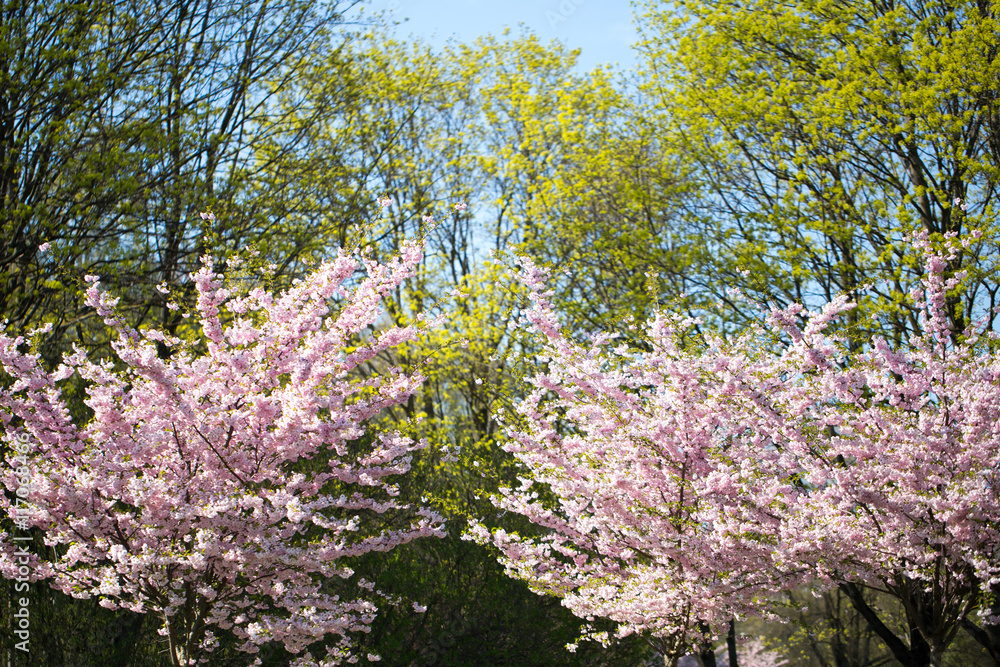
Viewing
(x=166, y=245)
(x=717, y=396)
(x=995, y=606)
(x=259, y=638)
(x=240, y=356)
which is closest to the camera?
(x=240, y=356)

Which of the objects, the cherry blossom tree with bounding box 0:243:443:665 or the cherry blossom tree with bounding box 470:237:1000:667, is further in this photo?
the cherry blossom tree with bounding box 470:237:1000:667

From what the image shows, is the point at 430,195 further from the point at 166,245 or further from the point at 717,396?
the point at 717,396

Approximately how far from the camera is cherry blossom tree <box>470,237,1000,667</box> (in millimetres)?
6758

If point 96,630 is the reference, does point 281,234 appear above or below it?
above

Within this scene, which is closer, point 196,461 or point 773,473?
point 196,461

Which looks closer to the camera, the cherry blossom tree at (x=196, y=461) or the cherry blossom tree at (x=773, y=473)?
the cherry blossom tree at (x=196, y=461)

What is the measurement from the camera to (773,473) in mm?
7723

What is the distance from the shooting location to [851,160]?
12.4 m

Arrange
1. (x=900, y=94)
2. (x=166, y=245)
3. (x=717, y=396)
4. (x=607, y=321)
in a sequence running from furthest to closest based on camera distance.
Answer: (x=607, y=321) → (x=166, y=245) → (x=900, y=94) → (x=717, y=396)

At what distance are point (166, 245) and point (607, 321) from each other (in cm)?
739

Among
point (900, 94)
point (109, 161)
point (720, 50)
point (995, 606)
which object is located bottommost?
point (995, 606)

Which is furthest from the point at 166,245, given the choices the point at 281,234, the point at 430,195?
the point at 430,195

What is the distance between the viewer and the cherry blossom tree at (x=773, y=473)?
22.2 ft

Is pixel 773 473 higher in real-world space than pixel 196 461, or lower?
lower
